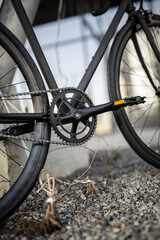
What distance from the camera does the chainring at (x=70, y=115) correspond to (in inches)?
40.2

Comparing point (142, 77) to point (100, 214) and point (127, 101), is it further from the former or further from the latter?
point (100, 214)

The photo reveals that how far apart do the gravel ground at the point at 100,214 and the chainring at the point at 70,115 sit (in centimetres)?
29

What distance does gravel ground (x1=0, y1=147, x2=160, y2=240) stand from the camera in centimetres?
72

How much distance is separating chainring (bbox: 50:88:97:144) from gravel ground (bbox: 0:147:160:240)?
0.29m

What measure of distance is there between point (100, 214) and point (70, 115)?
18.1 inches

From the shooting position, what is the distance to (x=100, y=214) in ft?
2.94

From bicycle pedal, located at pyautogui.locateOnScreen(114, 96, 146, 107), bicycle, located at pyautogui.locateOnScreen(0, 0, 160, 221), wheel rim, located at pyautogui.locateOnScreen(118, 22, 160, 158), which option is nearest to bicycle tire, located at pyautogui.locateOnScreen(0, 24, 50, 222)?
bicycle, located at pyautogui.locateOnScreen(0, 0, 160, 221)

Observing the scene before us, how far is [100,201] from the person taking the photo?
1054 millimetres

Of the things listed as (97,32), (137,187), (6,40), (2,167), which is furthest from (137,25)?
(97,32)

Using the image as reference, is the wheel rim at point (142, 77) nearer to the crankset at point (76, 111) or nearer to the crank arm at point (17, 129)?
the crankset at point (76, 111)

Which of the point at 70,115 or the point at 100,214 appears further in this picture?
the point at 70,115

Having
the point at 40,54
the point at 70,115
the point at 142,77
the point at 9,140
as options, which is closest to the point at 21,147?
the point at 9,140

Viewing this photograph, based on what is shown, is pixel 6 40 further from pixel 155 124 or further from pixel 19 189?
pixel 155 124

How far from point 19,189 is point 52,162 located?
2.19 ft
